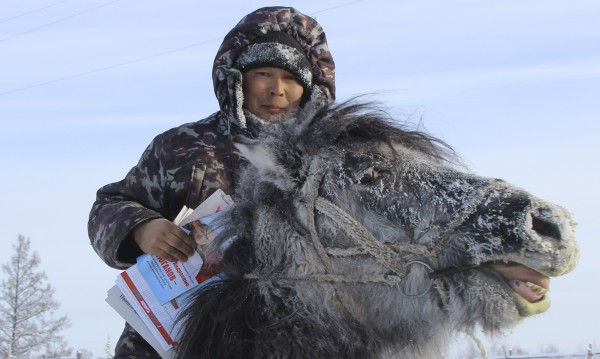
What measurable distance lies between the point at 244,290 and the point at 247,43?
1.41 m

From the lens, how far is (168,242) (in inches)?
120

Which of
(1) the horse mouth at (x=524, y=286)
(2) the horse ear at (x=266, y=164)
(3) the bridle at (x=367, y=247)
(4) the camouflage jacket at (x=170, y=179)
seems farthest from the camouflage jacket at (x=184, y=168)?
(1) the horse mouth at (x=524, y=286)

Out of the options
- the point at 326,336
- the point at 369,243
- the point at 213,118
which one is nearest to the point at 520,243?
the point at 369,243

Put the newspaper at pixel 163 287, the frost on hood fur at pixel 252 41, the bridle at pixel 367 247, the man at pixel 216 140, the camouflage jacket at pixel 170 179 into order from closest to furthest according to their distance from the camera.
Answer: the bridle at pixel 367 247 → the newspaper at pixel 163 287 → the man at pixel 216 140 → the camouflage jacket at pixel 170 179 → the frost on hood fur at pixel 252 41

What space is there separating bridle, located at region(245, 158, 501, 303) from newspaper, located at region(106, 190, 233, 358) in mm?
334

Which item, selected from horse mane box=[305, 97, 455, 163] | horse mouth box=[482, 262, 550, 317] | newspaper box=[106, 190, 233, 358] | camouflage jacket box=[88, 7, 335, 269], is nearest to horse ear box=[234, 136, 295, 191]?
horse mane box=[305, 97, 455, 163]

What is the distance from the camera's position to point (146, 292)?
308 cm

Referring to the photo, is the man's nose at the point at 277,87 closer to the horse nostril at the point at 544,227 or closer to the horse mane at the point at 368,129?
the horse mane at the point at 368,129

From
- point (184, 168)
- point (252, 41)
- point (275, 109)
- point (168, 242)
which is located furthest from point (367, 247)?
point (252, 41)

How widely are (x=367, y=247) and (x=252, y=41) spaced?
1477 mm

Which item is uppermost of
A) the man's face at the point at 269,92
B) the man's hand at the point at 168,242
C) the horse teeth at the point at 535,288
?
the man's face at the point at 269,92

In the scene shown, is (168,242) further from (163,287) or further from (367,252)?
(367,252)

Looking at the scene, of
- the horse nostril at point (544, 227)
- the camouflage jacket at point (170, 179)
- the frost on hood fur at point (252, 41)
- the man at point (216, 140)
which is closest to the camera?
the horse nostril at point (544, 227)

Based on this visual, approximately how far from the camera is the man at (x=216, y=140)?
10.5ft
